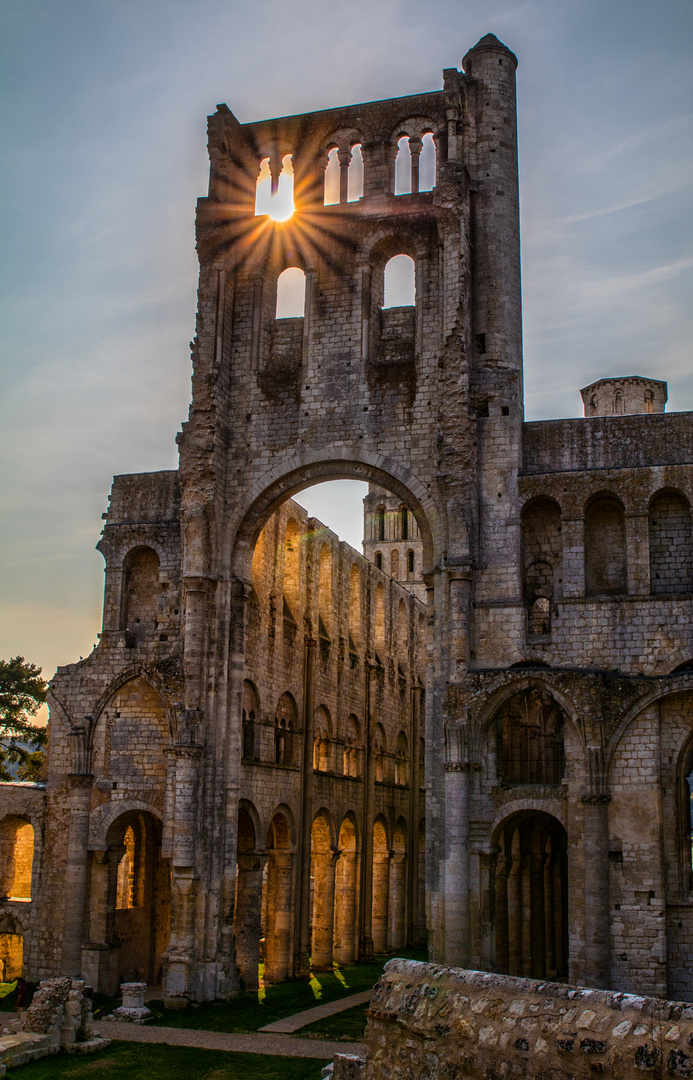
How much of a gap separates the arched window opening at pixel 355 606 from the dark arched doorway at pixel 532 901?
30.6ft

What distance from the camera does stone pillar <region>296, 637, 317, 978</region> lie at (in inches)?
1131

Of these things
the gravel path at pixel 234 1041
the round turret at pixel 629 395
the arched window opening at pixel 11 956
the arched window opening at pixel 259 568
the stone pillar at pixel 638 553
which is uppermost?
the round turret at pixel 629 395

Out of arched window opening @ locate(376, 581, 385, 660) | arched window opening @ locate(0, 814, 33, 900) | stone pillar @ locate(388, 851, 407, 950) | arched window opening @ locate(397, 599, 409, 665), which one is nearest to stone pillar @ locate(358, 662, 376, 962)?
arched window opening @ locate(376, 581, 385, 660)

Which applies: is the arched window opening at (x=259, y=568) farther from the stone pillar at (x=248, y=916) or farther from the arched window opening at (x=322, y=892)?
the arched window opening at (x=322, y=892)

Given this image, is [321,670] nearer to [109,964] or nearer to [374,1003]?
[109,964]

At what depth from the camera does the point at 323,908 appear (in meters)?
30.9

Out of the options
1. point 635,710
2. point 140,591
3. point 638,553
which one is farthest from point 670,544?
point 140,591

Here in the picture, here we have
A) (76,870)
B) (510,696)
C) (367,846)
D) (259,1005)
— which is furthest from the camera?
(367,846)

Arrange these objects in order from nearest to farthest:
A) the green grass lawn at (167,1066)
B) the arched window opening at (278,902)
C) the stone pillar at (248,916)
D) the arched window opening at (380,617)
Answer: the green grass lawn at (167,1066) → the stone pillar at (248,916) → the arched window opening at (278,902) → the arched window opening at (380,617)

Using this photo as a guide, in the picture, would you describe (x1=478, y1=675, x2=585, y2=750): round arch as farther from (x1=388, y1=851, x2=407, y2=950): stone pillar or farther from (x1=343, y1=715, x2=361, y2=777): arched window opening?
(x1=388, y1=851, x2=407, y2=950): stone pillar

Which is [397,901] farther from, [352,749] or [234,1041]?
[234,1041]

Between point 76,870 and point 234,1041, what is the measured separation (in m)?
6.45

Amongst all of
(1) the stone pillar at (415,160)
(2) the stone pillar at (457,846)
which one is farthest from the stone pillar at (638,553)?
(1) the stone pillar at (415,160)

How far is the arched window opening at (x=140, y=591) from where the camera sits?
85.1 ft
